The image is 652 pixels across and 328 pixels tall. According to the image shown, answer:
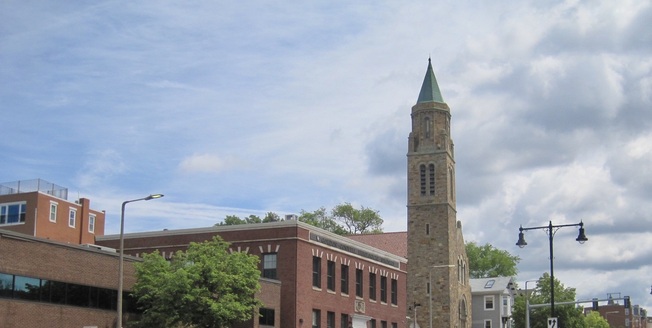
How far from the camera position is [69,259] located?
38.5 meters

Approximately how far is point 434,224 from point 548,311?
15.0m

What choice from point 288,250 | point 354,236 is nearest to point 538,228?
point 288,250

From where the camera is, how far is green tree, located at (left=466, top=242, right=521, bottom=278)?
131625 millimetres

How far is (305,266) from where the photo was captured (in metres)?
54.2

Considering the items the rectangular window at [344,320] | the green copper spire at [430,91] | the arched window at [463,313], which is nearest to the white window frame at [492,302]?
the arched window at [463,313]

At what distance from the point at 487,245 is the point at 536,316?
4012cm

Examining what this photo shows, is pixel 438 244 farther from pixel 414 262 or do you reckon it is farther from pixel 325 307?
pixel 325 307

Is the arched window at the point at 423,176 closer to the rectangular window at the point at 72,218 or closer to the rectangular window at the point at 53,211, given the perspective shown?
the rectangular window at the point at 72,218

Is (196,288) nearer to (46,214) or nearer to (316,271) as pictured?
(316,271)

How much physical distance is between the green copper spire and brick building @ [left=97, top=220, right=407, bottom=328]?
37906 millimetres

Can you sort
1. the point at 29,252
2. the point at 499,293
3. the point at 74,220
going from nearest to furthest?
the point at 29,252 < the point at 74,220 < the point at 499,293

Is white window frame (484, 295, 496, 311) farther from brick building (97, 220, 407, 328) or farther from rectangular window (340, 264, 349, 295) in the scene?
rectangular window (340, 264, 349, 295)

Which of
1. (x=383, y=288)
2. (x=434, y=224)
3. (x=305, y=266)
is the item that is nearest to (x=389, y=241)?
(x=434, y=224)

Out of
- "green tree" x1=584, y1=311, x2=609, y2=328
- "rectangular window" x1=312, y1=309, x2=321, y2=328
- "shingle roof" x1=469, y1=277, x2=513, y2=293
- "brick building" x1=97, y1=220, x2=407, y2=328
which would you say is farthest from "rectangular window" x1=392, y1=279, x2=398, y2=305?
"green tree" x1=584, y1=311, x2=609, y2=328
